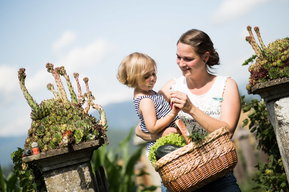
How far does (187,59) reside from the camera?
10.8 ft

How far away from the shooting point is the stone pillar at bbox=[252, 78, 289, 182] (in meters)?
4.25

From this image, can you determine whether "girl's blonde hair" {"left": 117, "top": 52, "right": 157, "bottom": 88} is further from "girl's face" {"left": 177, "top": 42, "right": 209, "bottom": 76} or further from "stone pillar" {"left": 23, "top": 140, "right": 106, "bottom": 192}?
"stone pillar" {"left": 23, "top": 140, "right": 106, "bottom": 192}

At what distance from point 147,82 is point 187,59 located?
15.8 inches

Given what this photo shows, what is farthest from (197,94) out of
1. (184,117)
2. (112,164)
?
(112,164)

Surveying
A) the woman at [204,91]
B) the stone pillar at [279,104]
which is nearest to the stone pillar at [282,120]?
the stone pillar at [279,104]

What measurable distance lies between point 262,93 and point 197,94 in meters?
1.37

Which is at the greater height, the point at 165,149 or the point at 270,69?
the point at 270,69

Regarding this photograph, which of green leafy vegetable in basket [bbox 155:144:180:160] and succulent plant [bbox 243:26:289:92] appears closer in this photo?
green leafy vegetable in basket [bbox 155:144:180:160]

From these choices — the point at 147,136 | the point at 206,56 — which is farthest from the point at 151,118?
the point at 206,56

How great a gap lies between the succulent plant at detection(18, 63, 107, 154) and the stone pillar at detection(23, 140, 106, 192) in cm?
7

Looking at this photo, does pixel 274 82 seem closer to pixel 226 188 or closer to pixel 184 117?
pixel 184 117

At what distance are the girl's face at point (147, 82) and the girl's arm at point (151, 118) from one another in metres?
0.14

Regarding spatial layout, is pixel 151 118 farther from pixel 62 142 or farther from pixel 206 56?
pixel 62 142

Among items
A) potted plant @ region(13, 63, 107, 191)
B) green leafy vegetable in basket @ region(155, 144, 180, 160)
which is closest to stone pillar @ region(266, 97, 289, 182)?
potted plant @ region(13, 63, 107, 191)
